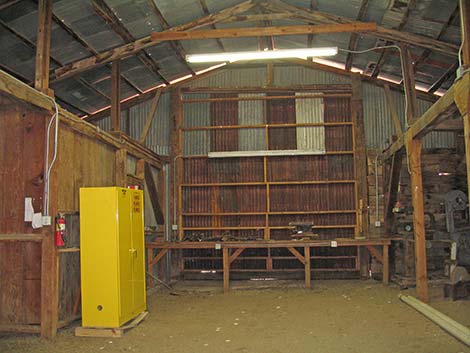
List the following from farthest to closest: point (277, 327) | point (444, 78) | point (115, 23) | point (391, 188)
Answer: point (391, 188), point (444, 78), point (115, 23), point (277, 327)

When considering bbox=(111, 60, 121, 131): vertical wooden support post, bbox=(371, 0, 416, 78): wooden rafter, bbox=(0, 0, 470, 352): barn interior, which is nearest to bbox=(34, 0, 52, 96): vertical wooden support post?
bbox=(0, 0, 470, 352): barn interior

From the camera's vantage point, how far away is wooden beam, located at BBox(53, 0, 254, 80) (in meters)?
8.84

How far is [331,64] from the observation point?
1241 cm

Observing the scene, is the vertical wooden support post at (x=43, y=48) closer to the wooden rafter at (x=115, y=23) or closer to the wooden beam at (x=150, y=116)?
the wooden rafter at (x=115, y=23)

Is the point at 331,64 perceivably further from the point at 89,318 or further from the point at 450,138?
the point at 89,318

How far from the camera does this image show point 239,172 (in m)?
12.4

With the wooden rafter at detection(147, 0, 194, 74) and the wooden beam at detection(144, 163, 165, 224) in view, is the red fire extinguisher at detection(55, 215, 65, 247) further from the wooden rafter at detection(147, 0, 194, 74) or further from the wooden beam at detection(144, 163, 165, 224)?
the wooden beam at detection(144, 163, 165, 224)

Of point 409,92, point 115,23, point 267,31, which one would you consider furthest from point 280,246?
point 115,23

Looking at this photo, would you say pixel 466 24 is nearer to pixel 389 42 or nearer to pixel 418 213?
pixel 418 213

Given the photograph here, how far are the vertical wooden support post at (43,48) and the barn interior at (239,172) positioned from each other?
0.09 ft

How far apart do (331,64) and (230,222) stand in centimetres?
494

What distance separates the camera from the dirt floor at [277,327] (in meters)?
5.76

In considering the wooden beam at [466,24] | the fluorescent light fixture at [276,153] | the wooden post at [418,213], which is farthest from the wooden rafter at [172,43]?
the wooden beam at [466,24]

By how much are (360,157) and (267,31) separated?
16.0 feet
